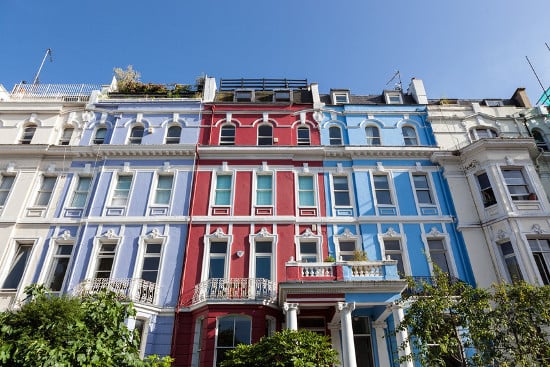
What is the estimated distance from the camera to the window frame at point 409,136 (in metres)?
20.5

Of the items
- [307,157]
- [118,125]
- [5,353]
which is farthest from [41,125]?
[5,353]

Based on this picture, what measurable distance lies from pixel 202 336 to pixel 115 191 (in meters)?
8.59

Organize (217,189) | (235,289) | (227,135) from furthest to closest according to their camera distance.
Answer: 1. (227,135)
2. (217,189)
3. (235,289)

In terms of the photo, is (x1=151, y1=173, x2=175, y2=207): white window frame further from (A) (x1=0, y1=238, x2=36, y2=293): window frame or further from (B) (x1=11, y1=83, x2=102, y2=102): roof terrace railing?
(B) (x1=11, y1=83, x2=102, y2=102): roof terrace railing

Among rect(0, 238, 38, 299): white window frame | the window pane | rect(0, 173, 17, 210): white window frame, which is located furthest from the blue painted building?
rect(0, 173, 17, 210): white window frame

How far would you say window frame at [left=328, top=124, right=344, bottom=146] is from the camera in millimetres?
20528

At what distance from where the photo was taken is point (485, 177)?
18062mm

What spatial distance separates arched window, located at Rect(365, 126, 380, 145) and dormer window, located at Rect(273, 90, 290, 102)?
5.04 m

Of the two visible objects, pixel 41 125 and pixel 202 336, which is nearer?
pixel 202 336

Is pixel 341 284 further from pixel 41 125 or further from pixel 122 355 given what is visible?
pixel 41 125

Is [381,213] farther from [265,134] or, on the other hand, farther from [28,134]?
[28,134]

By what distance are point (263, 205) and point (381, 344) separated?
25.8ft

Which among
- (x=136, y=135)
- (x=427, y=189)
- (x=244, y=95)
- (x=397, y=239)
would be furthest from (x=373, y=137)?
(x=136, y=135)

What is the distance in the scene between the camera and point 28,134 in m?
20.5
